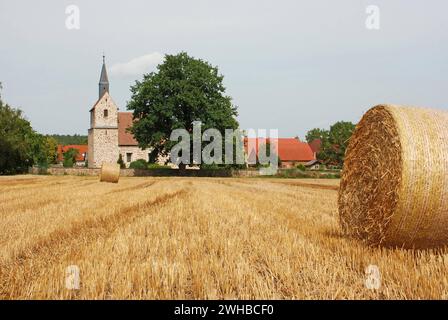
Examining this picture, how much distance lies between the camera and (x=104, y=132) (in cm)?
8562

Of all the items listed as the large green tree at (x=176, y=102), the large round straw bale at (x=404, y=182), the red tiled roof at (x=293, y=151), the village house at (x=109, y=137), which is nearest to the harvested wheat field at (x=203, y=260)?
the large round straw bale at (x=404, y=182)

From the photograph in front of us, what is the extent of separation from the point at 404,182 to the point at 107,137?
3224 inches

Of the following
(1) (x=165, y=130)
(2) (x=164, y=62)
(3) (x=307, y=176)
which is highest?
(2) (x=164, y=62)

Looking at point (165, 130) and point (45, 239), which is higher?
point (165, 130)

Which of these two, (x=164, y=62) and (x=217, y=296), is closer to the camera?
(x=217, y=296)

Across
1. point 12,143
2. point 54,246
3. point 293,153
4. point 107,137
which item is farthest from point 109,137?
point 54,246

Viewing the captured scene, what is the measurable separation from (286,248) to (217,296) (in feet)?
8.03

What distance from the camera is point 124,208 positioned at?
42.9 ft

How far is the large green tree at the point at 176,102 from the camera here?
176 feet

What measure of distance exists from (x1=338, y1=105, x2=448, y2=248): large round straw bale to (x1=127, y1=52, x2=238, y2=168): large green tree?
45.1 m

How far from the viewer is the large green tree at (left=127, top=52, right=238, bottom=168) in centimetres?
5353

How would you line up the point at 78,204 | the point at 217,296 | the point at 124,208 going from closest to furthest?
the point at 217,296 → the point at 124,208 → the point at 78,204
